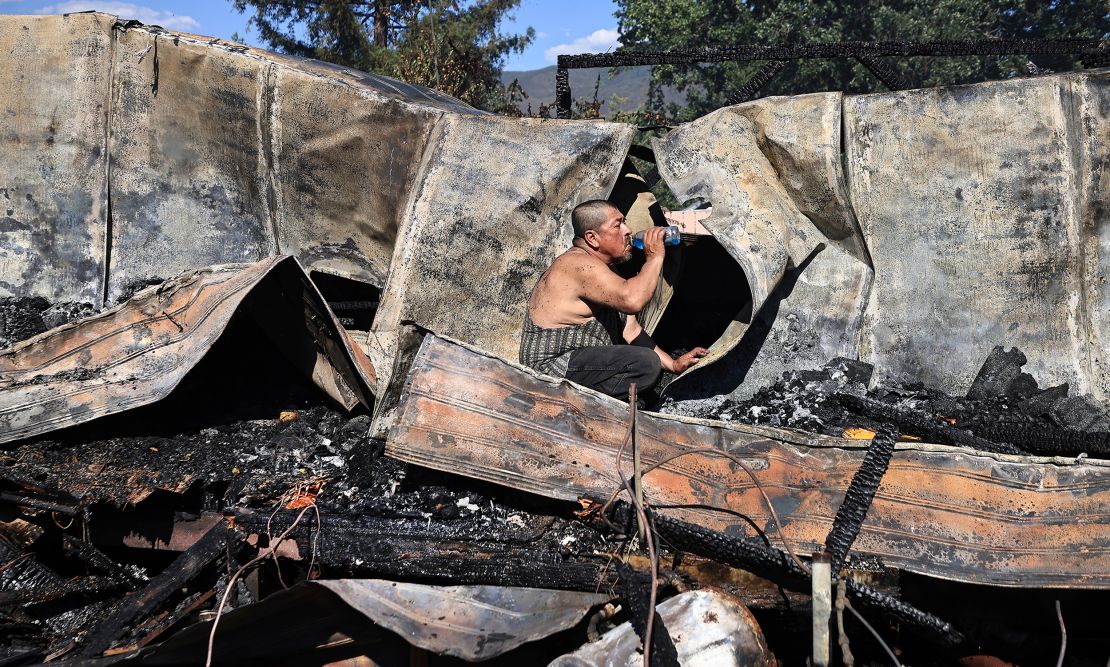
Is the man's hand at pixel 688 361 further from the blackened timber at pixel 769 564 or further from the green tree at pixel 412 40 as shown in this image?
the green tree at pixel 412 40

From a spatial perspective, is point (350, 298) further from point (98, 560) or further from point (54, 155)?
point (98, 560)

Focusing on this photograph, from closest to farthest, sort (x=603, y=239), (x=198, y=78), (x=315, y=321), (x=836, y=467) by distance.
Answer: (x=836, y=467) → (x=315, y=321) → (x=603, y=239) → (x=198, y=78)

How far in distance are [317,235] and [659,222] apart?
2.11m

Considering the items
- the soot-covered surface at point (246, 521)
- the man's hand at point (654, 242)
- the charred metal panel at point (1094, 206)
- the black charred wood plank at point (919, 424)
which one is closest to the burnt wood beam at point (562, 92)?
the man's hand at point (654, 242)

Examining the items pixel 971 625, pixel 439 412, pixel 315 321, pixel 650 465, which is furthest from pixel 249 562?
pixel 971 625

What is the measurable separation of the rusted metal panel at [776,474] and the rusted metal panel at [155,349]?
0.93 m

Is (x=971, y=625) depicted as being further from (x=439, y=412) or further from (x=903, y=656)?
(x=439, y=412)

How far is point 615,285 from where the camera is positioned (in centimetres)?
434

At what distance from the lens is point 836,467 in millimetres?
3332

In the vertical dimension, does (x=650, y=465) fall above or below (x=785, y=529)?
above

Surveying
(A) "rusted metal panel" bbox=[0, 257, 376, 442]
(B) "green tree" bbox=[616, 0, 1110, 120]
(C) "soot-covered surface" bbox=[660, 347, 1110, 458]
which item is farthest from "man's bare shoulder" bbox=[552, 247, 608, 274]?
(B) "green tree" bbox=[616, 0, 1110, 120]

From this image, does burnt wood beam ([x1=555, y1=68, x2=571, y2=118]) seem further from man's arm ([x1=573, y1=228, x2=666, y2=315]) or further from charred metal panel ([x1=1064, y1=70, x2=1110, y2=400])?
charred metal panel ([x1=1064, y1=70, x2=1110, y2=400])

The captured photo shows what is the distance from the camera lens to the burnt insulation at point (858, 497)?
3.11 meters

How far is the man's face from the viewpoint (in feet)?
14.7
